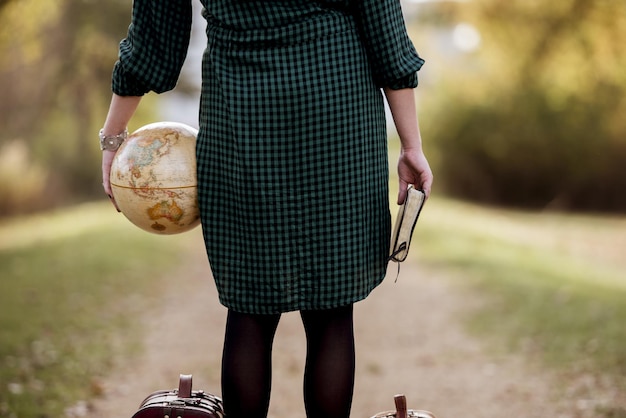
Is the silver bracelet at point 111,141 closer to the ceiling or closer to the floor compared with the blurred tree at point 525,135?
closer to the floor

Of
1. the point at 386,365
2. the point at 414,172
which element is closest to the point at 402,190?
the point at 414,172

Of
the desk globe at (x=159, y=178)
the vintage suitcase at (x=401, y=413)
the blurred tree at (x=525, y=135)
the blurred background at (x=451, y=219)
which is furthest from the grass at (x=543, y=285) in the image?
the blurred tree at (x=525, y=135)

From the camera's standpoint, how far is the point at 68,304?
239 inches

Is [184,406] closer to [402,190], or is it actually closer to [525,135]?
[402,190]

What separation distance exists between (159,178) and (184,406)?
629 millimetres

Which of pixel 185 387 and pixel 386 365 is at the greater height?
pixel 386 365

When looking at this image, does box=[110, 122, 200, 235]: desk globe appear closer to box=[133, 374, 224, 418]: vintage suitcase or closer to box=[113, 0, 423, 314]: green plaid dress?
box=[113, 0, 423, 314]: green plaid dress

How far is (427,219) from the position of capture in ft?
42.2

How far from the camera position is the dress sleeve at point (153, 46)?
195cm

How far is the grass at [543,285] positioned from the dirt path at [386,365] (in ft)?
0.95

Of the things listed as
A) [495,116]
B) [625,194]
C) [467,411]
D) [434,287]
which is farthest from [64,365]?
[625,194]

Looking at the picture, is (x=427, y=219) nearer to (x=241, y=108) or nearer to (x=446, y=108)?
(x=446, y=108)

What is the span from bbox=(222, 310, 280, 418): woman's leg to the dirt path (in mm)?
1988

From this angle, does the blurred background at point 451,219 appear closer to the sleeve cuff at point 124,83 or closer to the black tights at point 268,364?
the black tights at point 268,364
